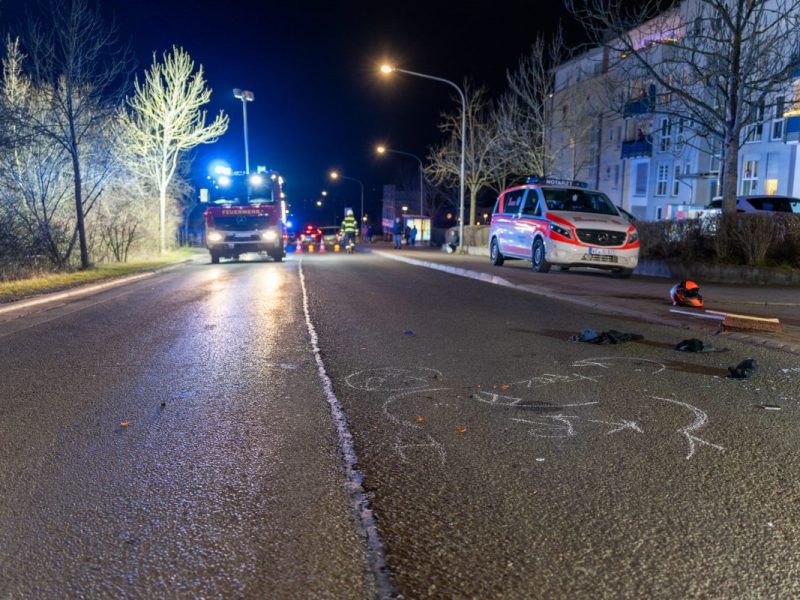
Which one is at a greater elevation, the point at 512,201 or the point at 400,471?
the point at 512,201

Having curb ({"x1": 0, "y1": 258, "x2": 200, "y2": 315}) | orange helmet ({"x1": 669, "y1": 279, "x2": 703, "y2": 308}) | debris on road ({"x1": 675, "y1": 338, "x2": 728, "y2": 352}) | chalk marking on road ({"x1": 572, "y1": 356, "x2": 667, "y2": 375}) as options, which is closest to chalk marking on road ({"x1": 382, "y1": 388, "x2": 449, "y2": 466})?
chalk marking on road ({"x1": 572, "y1": 356, "x2": 667, "y2": 375})

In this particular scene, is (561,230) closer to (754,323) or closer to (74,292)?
(754,323)

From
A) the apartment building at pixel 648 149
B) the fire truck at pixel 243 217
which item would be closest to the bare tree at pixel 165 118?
the fire truck at pixel 243 217

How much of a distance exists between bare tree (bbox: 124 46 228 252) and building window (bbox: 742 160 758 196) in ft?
92.7

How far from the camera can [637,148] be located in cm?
4359

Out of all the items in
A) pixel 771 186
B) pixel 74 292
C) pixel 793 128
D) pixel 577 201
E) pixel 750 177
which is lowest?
pixel 74 292

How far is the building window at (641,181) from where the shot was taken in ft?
151

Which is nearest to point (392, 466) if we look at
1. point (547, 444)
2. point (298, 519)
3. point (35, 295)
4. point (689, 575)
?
point (298, 519)

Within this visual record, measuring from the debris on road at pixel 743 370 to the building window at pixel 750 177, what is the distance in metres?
33.4

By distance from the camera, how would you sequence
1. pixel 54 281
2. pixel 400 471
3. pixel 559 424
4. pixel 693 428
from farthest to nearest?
pixel 54 281, pixel 559 424, pixel 693 428, pixel 400 471

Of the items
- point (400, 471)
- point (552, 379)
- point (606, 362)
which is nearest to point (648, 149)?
point (606, 362)

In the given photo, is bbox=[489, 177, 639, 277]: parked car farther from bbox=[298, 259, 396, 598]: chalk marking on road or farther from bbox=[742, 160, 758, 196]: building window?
bbox=[742, 160, 758, 196]: building window

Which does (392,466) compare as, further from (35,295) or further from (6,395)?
(35,295)

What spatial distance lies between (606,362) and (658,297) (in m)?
5.65
